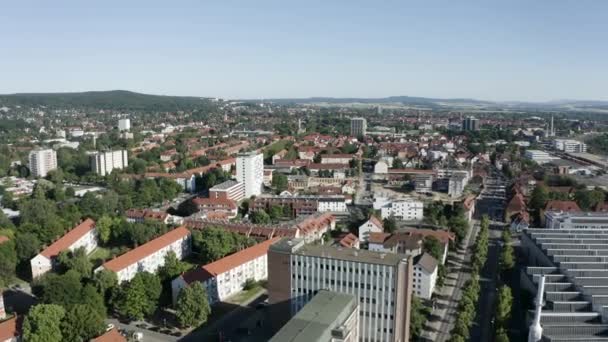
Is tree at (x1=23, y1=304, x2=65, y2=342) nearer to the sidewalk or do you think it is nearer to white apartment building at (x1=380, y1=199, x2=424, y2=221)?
the sidewalk

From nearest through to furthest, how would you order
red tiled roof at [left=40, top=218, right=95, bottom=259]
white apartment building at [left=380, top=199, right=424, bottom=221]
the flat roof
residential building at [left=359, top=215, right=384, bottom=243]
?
the flat roof
red tiled roof at [left=40, top=218, right=95, bottom=259]
residential building at [left=359, top=215, right=384, bottom=243]
white apartment building at [left=380, top=199, right=424, bottom=221]

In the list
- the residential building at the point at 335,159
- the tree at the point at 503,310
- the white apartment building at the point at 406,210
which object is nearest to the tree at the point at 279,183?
the white apartment building at the point at 406,210

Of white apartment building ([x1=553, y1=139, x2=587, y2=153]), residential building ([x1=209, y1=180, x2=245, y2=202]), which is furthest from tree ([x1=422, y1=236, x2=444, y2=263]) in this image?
white apartment building ([x1=553, y1=139, x2=587, y2=153])

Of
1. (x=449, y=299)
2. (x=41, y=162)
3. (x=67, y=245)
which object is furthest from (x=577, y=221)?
(x=41, y=162)

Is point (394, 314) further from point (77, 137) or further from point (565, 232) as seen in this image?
point (77, 137)

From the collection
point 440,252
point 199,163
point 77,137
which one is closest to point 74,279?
point 440,252

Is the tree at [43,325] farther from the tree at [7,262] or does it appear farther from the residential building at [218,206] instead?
the residential building at [218,206]
